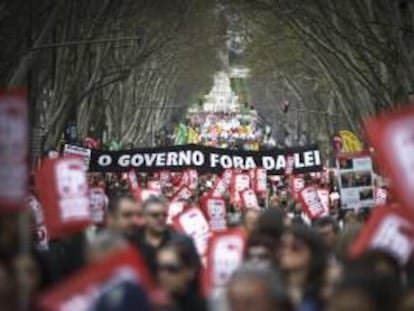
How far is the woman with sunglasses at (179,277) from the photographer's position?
6438 millimetres

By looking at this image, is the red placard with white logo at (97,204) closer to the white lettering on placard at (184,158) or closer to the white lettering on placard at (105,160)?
the white lettering on placard at (105,160)

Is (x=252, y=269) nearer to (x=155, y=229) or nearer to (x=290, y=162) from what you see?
(x=155, y=229)

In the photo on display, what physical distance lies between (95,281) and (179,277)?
3.87 ft

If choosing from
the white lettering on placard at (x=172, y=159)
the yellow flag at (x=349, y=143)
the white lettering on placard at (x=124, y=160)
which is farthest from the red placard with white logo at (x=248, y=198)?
the yellow flag at (x=349, y=143)

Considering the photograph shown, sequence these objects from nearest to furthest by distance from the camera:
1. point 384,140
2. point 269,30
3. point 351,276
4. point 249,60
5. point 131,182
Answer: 1. point 351,276
2. point 384,140
3. point 131,182
4. point 269,30
5. point 249,60

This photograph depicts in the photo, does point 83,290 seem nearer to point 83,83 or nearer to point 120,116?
point 83,83

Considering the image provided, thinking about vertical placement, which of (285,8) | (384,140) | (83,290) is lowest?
(83,290)

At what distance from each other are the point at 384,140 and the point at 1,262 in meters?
2.01

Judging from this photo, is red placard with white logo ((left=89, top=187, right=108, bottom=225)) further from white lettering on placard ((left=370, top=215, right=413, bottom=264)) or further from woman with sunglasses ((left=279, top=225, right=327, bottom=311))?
woman with sunglasses ((left=279, top=225, right=327, bottom=311))

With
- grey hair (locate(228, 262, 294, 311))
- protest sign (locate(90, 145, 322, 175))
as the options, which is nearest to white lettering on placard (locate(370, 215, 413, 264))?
grey hair (locate(228, 262, 294, 311))

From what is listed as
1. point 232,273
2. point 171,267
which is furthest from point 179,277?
point 232,273

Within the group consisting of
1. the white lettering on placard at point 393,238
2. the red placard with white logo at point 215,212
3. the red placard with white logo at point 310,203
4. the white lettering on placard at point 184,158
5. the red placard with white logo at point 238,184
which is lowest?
the white lettering on placard at point 393,238

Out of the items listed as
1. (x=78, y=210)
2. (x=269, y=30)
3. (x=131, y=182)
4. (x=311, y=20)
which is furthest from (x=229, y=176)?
(x=78, y=210)

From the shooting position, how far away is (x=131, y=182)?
74.9ft
